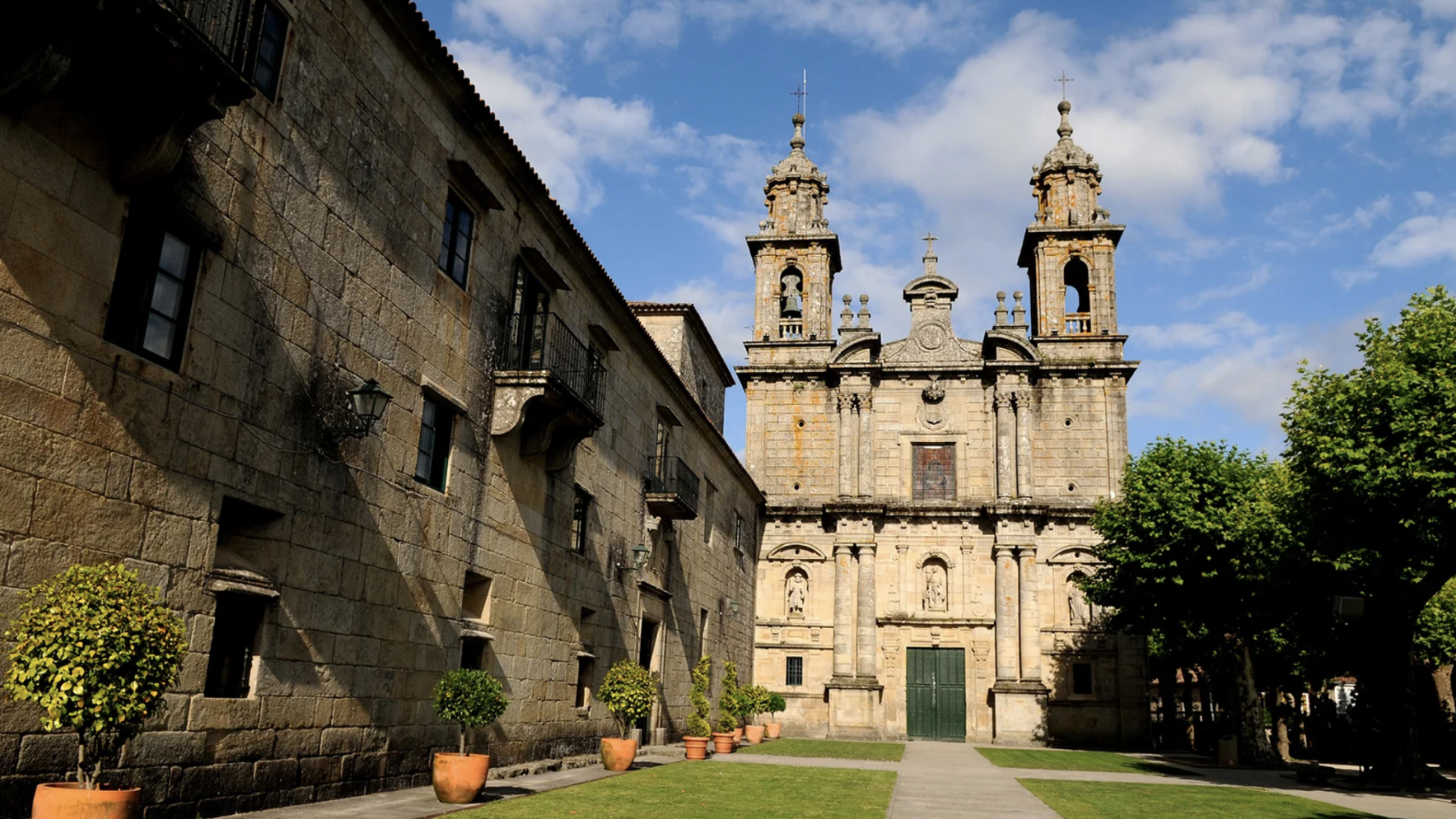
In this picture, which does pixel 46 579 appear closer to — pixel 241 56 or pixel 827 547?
pixel 241 56

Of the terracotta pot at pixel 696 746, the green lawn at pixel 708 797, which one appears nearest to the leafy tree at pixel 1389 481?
the green lawn at pixel 708 797

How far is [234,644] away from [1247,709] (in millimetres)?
26649

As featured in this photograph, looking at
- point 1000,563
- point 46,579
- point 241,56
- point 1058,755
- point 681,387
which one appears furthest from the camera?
point 1000,563

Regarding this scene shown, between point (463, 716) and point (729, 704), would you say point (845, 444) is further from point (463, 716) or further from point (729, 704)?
point (463, 716)

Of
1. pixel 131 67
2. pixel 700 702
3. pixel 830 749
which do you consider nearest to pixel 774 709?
pixel 830 749

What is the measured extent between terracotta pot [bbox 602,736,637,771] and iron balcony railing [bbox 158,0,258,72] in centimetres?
1200

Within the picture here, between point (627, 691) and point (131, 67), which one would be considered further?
point (627, 691)

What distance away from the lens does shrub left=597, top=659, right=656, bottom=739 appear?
58.0ft

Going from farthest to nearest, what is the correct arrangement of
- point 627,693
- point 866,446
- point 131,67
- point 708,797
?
point 866,446 < point 627,693 < point 708,797 < point 131,67

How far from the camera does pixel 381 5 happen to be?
11.5 meters

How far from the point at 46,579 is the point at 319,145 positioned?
5226mm

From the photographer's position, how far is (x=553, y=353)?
16.5 m

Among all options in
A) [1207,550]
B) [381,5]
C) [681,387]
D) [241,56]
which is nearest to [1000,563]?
[1207,550]

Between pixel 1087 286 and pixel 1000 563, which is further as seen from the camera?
pixel 1087 286
